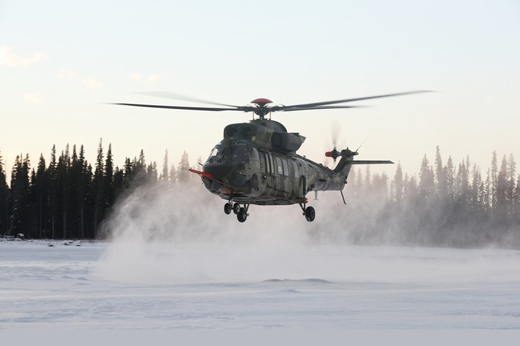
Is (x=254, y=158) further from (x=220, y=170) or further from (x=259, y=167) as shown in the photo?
(x=220, y=170)

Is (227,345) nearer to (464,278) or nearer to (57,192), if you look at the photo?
(464,278)

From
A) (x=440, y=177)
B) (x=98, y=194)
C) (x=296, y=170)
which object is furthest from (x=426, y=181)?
(x=296, y=170)

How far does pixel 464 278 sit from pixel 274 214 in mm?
20928

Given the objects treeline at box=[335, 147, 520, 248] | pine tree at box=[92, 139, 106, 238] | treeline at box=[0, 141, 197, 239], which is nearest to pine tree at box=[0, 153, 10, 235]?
treeline at box=[0, 141, 197, 239]

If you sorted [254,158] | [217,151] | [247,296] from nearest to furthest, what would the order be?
[217,151] → [254,158] → [247,296]

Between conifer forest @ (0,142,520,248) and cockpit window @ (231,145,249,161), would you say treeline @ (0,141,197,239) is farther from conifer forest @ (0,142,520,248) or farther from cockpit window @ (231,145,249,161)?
cockpit window @ (231,145,249,161)

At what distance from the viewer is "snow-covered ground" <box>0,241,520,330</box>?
957 inches

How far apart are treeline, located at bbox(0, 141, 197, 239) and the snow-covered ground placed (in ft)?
172

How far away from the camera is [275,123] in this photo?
32094 millimetres

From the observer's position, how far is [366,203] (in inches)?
4850

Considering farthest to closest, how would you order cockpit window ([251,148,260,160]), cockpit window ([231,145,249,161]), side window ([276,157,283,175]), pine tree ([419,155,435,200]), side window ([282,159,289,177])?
pine tree ([419,155,435,200]), side window ([282,159,289,177]), side window ([276,157,283,175]), cockpit window ([251,148,260,160]), cockpit window ([231,145,249,161])

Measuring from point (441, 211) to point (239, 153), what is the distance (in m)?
103

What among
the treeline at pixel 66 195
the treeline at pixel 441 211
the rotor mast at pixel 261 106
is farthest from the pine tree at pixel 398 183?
the rotor mast at pixel 261 106

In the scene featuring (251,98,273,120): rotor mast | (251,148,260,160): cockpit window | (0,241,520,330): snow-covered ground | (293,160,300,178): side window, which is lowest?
(0,241,520,330): snow-covered ground
